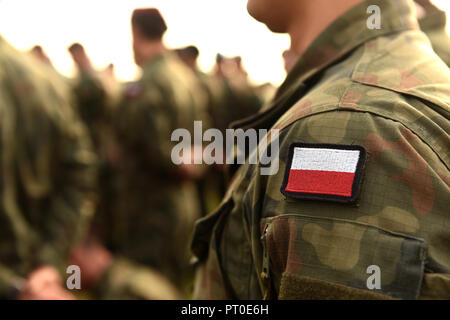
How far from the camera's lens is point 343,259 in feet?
3.70

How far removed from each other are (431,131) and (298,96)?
1.40 ft

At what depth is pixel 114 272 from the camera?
4.35 meters

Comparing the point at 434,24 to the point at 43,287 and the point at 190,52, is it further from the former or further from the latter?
the point at 190,52

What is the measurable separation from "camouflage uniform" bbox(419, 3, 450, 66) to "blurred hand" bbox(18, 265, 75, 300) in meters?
1.65

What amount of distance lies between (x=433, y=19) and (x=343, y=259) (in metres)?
1.66

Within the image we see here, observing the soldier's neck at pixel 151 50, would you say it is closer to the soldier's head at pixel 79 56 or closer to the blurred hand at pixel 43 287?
the soldier's head at pixel 79 56

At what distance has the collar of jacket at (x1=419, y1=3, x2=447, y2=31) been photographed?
2.45m

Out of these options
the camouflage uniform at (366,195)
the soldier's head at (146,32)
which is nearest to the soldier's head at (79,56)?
the soldier's head at (146,32)

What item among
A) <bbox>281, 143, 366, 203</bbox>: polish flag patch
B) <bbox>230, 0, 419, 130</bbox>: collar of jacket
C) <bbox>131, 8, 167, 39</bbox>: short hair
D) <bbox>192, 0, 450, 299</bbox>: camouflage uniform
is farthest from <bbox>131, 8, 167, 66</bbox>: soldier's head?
<bbox>281, 143, 366, 203</bbox>: polish flag patch

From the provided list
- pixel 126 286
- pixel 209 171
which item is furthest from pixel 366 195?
pixel 209 171

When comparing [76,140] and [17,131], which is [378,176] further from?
[76,140]

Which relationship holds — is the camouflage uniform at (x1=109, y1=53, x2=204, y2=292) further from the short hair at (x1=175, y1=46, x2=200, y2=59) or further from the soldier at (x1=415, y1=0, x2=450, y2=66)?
the short hair at (x1=175, y1=46, x2=200, y2=59)

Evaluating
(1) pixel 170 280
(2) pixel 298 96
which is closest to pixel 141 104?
(1) pixel 170 280
